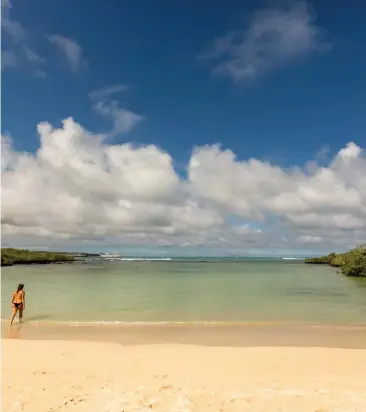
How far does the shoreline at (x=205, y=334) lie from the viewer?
55.4ft

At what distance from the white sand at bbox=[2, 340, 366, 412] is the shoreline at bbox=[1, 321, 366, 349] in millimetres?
1947

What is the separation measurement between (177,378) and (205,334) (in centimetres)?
861

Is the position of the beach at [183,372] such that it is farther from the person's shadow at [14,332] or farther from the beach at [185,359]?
the person's shadow at [14,332]

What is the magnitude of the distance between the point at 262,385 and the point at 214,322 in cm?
1257

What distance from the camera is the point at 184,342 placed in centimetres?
1688

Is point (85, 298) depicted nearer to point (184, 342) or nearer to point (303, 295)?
point (184, 342)

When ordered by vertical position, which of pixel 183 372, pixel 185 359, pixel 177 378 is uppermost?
pixel 177 378


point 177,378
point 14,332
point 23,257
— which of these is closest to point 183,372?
point 177,378

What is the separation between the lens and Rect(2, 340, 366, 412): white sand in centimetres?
816

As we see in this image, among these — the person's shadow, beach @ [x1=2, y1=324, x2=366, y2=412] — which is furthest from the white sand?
the person's shadow

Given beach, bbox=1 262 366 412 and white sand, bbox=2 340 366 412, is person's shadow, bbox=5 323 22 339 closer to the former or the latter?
beach, bbox=1 262 366 412

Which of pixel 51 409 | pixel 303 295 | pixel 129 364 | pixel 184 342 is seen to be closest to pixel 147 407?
pixel 51 409

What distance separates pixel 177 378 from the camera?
412 inches

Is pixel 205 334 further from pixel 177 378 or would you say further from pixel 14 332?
pixel 14 332
